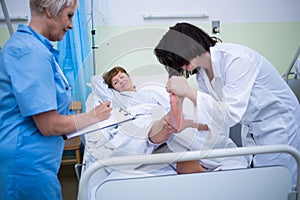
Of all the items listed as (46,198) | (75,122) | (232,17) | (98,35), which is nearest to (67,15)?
(75,122)

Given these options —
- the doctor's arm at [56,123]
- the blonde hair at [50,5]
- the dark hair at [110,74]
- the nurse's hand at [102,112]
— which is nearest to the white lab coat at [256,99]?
the nurse's hand at [102,112]

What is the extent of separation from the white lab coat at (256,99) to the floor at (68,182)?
1434 millimetres

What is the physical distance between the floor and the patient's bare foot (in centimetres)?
123

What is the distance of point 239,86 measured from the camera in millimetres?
1117

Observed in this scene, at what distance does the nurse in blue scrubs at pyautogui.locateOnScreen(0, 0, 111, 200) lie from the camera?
0.87 m

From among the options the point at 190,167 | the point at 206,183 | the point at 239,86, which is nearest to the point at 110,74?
the point at 190,167

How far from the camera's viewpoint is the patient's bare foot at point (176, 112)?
1.21 metres

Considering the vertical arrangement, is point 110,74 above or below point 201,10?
below

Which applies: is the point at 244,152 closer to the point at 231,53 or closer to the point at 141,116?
the point at 231,53

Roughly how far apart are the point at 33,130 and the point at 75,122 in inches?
5.8

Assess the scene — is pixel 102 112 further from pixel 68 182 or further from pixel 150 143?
pixel 68 182

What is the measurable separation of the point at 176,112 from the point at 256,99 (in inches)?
13.7

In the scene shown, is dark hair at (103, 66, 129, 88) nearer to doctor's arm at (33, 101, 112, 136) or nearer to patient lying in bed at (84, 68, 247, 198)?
patient lying in bed at (84, 68, 247, 198)

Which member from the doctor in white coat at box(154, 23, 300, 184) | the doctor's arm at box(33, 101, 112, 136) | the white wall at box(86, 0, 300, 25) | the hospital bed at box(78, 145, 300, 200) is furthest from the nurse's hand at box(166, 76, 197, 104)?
the white wall at box(86, 0, 300, 25)
